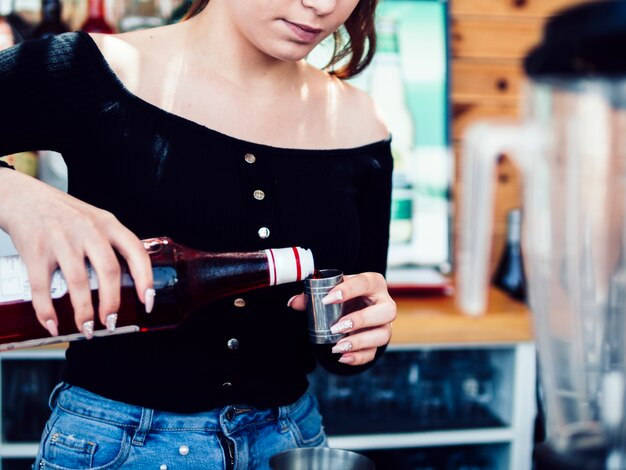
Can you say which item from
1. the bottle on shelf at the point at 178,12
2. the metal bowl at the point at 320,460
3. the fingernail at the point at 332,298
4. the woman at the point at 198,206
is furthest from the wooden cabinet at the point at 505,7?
the metal bowl at the point at 320,460

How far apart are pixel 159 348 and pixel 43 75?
0.35 meters

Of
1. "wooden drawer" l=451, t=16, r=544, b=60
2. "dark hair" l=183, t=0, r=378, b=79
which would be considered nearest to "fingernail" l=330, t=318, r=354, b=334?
"dark hair" l=183, t=0, r=378, b=79

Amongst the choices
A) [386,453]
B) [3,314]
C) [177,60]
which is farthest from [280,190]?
[386,453]

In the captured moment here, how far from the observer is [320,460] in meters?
0.68

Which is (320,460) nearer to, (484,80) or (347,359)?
(347,359)

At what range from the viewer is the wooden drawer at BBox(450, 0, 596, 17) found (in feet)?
7.00

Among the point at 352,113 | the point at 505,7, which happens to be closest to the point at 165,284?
the point at 352,113

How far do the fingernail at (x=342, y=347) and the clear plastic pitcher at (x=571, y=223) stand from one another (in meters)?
0.35

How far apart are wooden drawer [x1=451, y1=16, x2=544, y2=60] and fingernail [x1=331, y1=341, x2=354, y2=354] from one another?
1.53m

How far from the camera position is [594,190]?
417mm

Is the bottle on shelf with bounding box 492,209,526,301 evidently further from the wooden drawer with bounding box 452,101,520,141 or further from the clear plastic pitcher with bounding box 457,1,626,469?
the clear plastic pitcher with bounding box 457,1,626,469

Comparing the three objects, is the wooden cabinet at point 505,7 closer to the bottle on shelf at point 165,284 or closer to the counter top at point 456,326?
the counter top at point 456,326

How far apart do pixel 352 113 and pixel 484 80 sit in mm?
1191

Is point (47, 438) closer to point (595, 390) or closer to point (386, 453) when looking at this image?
point (595, 390)
